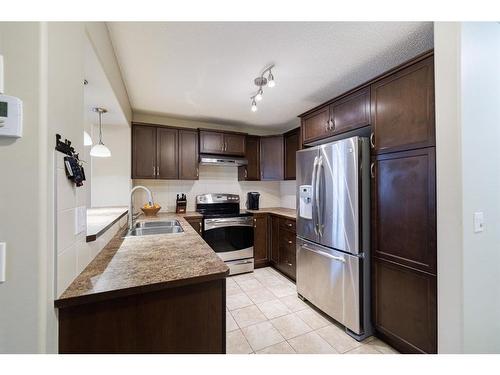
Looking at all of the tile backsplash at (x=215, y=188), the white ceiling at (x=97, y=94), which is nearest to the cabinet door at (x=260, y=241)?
the tile backsplash at (x=215, y=188)

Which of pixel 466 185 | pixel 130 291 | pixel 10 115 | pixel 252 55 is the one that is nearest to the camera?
pixel 10 115

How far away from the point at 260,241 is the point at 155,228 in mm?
1692

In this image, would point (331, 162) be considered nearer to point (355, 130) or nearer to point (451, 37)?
point (355, 130)

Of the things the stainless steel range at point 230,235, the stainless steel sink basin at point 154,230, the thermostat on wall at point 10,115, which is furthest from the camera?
the stainless steel range at point 230,235

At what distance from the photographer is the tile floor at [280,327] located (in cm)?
167

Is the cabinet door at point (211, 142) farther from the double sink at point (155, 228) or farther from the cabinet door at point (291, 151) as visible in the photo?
the double sink at point (155, 228)

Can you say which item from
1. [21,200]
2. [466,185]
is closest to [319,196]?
[466,185]

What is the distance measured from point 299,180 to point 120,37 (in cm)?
204

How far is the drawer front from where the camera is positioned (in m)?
2.87

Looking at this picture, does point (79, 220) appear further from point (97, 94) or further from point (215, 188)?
point (215, 188)

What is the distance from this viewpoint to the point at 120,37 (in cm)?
148

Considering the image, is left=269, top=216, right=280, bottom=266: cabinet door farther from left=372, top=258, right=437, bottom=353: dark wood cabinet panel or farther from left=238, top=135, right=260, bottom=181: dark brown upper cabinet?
left=372, top=258, right=437, bottom=353: dark wood cabinet panel

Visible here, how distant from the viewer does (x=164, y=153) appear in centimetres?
305

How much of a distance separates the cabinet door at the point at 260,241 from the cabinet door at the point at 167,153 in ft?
4.80
